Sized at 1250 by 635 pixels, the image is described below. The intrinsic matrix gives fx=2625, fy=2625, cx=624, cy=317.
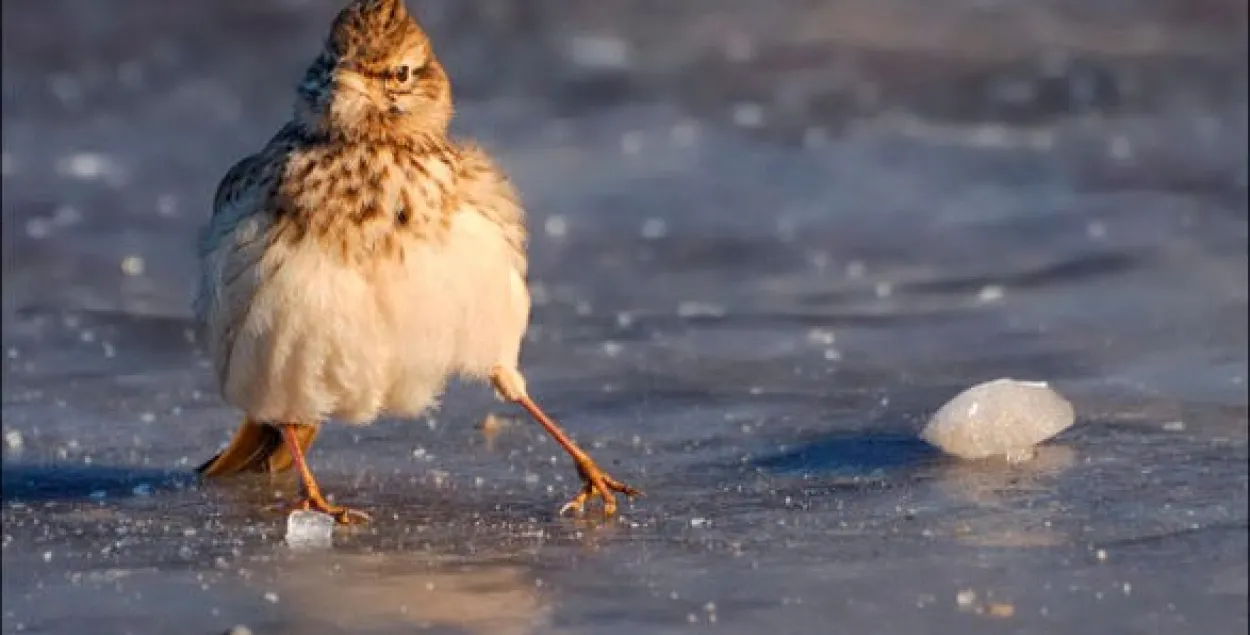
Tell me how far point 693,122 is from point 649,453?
5.38m

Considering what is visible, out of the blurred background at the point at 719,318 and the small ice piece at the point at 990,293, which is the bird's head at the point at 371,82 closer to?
the blurred background at the point at 719,318

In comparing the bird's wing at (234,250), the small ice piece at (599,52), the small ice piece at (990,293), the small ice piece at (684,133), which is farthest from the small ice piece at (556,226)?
the bird's wing at (234,250)

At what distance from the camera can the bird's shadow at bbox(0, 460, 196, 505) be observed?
639cm

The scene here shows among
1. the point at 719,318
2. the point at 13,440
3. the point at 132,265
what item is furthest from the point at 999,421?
the point at 132,265

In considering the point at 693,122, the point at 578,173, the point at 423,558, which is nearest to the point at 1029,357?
the point at 423,558

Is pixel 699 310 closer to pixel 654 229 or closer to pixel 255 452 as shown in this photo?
pixel 654 229

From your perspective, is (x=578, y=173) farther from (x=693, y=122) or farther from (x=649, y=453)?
(x=649, y=453)

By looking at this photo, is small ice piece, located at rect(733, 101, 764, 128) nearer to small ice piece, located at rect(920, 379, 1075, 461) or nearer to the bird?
small ice piece, located at rect(920, 379, 1075, 461)

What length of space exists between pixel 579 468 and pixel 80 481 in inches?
52.5

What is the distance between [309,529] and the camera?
5.80m

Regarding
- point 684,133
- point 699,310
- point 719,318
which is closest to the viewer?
→ point 719,318

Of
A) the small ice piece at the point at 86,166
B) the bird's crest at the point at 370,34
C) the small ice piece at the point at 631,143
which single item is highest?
the small ice piece at the point at 631,143

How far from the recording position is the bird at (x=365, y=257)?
581 cm

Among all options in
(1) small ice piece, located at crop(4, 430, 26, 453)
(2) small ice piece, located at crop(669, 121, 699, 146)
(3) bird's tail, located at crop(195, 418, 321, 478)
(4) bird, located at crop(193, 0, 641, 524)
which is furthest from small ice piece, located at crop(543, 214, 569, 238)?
(4) bird, located at crop(193, 0, 641, 524)
